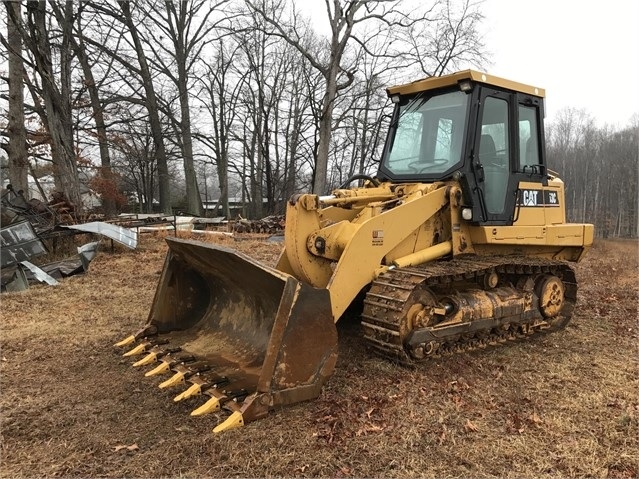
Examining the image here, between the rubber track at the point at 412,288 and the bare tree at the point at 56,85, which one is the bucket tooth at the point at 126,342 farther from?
the bare tree at the point at 56,85

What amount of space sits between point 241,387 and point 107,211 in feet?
81.4

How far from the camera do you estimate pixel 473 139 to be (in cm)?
523

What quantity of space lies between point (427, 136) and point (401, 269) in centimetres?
189

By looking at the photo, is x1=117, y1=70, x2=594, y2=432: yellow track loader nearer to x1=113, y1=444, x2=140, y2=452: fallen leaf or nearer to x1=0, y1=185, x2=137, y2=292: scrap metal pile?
x1=113, y1=444, x2=140, y2=452: fallen leaf

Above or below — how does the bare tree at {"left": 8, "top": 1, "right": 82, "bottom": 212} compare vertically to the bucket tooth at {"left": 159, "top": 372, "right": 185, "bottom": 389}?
above

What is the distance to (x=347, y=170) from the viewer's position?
131ft

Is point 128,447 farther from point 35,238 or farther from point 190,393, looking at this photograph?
point 35,238

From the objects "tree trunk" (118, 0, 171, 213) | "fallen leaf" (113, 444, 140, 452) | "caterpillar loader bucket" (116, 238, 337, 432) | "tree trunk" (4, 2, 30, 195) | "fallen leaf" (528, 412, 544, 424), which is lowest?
"fallen leaf" (528, 412, 544, 424)

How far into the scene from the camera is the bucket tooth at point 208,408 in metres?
3.51

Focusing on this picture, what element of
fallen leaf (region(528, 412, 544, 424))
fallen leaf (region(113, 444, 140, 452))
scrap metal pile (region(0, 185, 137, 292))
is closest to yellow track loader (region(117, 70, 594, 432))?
fallen leaf (region(113, 444, 140, 452))

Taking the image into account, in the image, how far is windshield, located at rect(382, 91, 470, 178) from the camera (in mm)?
5375

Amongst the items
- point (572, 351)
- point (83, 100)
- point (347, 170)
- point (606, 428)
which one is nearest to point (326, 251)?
point (606, 428)

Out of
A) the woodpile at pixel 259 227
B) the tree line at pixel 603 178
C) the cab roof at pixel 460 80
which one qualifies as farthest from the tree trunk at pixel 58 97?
the tree line at pixel 603 178

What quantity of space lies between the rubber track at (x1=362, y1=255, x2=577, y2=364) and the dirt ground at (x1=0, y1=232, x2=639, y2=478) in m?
0.18
